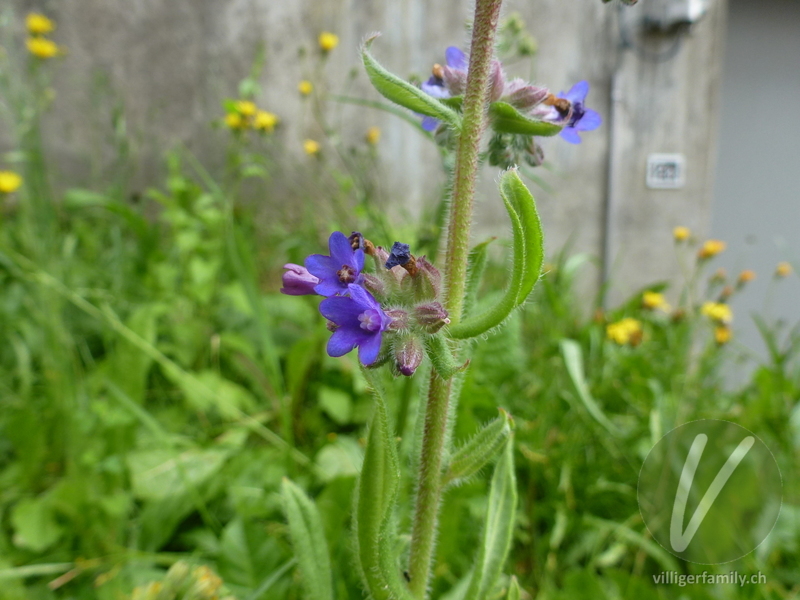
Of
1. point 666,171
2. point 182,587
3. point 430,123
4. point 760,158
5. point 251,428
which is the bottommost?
point 251,428

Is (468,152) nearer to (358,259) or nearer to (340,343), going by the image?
(358,259)

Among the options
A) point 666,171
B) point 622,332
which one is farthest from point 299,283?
point 666,171

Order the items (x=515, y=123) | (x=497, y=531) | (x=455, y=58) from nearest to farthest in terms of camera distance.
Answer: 1. (x=515, y=123)
2. (x=497, y=531)
3. (x=455, y=58)

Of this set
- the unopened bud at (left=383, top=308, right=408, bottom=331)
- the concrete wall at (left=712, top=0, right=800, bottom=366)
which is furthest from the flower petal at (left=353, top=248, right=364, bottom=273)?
the concrete wall at (left=712, top=0, right=800, bottom=366)

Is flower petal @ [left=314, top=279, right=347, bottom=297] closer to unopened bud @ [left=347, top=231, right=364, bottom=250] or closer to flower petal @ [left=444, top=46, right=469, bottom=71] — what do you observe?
unopened bud @ [left=347, top=231, right=364, bottom=250]

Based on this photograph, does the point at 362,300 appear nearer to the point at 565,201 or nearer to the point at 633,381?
the point at 633,381

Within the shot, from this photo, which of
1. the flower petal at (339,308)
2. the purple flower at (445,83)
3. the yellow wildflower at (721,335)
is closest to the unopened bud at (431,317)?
the flower petal at (339,308)

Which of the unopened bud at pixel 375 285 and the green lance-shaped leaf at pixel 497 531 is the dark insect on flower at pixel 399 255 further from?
the green lance-shaped leaf at pixel 497 531
